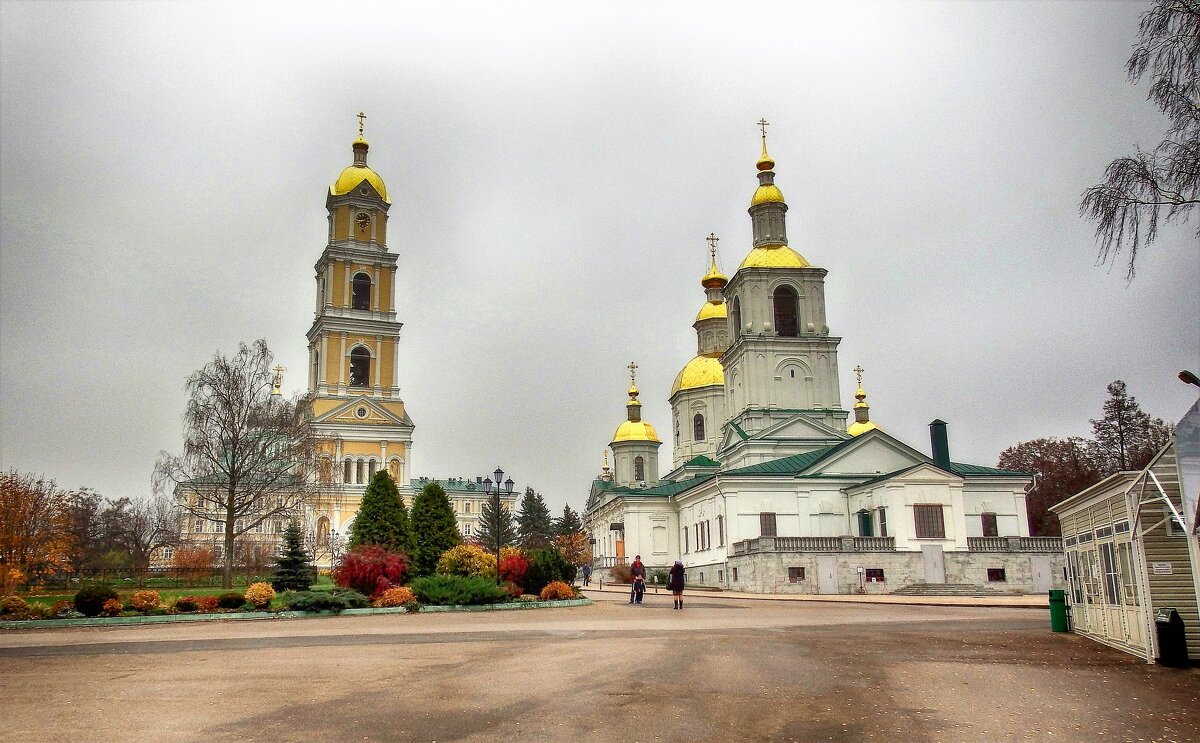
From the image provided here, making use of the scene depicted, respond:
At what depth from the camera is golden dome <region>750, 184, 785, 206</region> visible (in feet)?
206

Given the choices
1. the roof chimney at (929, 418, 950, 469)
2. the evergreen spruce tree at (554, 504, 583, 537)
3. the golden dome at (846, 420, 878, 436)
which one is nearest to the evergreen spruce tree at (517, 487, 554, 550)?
the evergreen spruce tree at (554, 504, 583, 537)

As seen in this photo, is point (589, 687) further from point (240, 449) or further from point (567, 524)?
point (567, 524)

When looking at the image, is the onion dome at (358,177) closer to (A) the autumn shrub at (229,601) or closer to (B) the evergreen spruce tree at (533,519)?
(B) the evergreen spruce tree at (533,519)

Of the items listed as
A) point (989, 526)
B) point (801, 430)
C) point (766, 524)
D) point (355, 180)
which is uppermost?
point (355, 180)

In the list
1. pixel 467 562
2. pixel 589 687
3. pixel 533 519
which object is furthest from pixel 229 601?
pixel 533 519

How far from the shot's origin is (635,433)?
3260 inches

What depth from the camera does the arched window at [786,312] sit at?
5978 cm

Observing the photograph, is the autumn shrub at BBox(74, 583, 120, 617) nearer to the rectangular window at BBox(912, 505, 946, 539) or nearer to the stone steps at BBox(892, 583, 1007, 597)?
the stone steps at BBox(892, 583, 1007, 597)

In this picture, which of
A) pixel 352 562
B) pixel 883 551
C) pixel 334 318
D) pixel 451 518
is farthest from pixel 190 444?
pixel 334 318

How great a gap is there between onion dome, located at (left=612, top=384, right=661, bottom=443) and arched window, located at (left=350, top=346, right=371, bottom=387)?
2201 cm

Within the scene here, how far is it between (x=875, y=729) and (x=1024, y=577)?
1459 inches

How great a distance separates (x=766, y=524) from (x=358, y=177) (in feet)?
171

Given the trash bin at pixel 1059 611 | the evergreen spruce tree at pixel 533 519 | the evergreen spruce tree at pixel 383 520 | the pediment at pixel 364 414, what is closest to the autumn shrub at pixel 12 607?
the evergreen spruce tree at pixel 383 520

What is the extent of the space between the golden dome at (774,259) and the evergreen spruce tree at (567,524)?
47.8m
